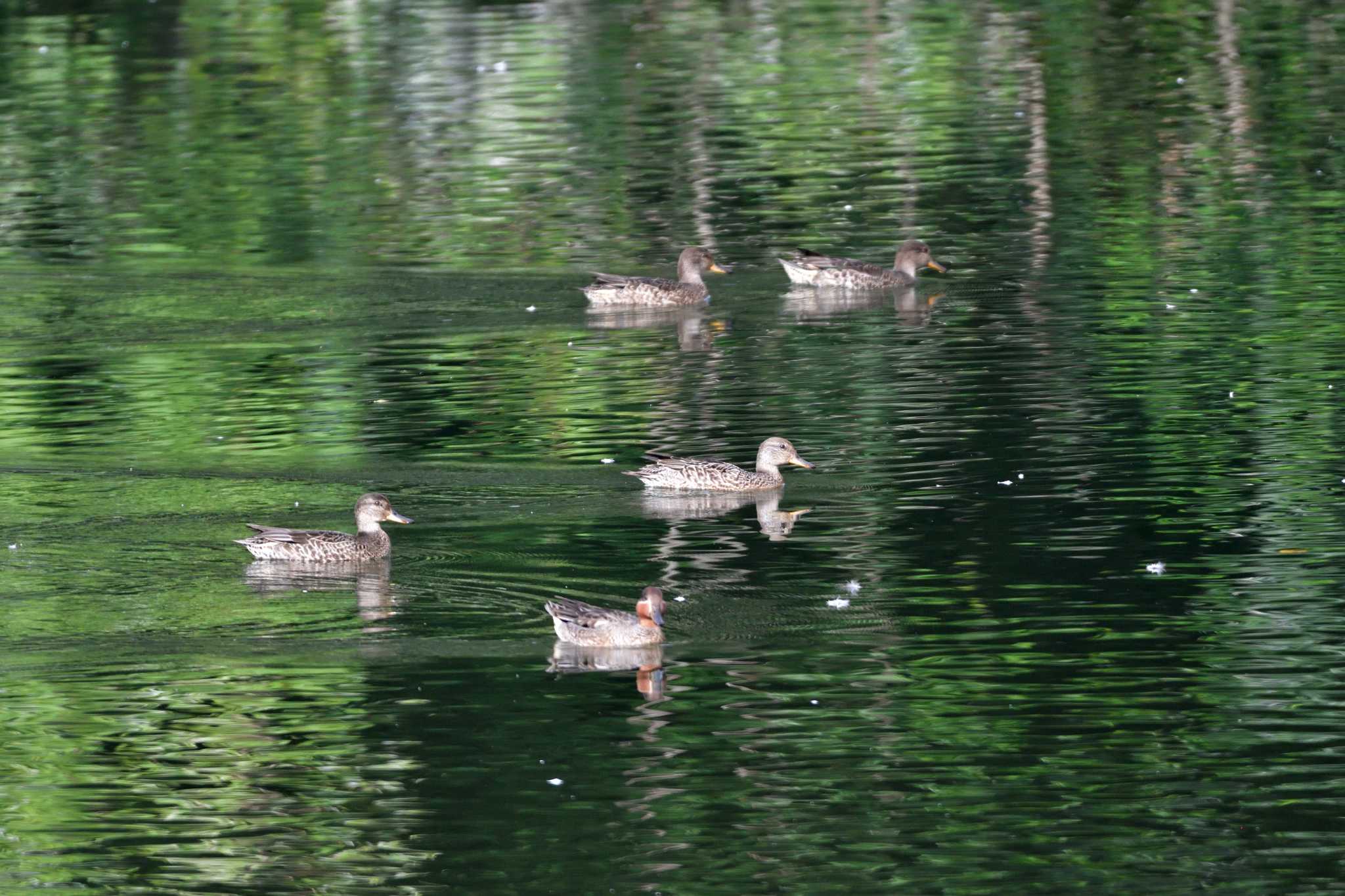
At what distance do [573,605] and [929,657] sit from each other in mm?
2308

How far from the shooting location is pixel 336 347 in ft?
94.1

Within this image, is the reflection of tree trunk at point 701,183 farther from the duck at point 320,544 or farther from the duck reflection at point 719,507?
the duck at point 320,544

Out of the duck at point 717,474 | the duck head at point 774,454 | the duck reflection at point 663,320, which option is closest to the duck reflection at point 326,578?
the duck at point 717,474

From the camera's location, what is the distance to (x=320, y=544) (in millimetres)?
18297

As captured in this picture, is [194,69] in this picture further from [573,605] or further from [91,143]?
[573,605]

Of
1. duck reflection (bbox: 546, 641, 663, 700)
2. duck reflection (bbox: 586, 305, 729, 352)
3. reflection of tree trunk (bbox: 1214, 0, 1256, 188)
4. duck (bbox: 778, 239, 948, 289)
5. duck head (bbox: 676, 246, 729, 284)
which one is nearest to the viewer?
duck reflection (bbox: 546, 641, 663, 700)

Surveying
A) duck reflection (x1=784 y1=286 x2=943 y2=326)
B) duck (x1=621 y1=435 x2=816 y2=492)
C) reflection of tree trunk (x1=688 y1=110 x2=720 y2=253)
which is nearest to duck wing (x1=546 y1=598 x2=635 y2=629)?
duck (x1=621 y1=435 x2=816 y2=492)

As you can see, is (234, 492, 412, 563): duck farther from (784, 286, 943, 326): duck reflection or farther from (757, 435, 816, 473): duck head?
(784, 286, 943, 326): duck reflection

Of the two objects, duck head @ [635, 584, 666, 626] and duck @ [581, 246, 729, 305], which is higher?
duck head @ [635, 584, 666, 626]

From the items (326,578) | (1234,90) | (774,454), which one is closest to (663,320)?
(774,454)

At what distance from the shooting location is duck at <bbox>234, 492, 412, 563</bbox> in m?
18.2

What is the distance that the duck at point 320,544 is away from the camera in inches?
719

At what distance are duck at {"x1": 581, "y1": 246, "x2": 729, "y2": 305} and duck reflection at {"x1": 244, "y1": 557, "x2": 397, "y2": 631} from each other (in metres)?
12.4

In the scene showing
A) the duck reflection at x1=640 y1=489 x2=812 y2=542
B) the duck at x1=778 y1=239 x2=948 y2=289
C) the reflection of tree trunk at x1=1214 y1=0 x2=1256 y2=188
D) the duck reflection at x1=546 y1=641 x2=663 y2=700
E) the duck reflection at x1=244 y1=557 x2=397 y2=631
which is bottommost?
the reflection of tree trunk at x1=1214 y1=0 x2=1256 y2=188
